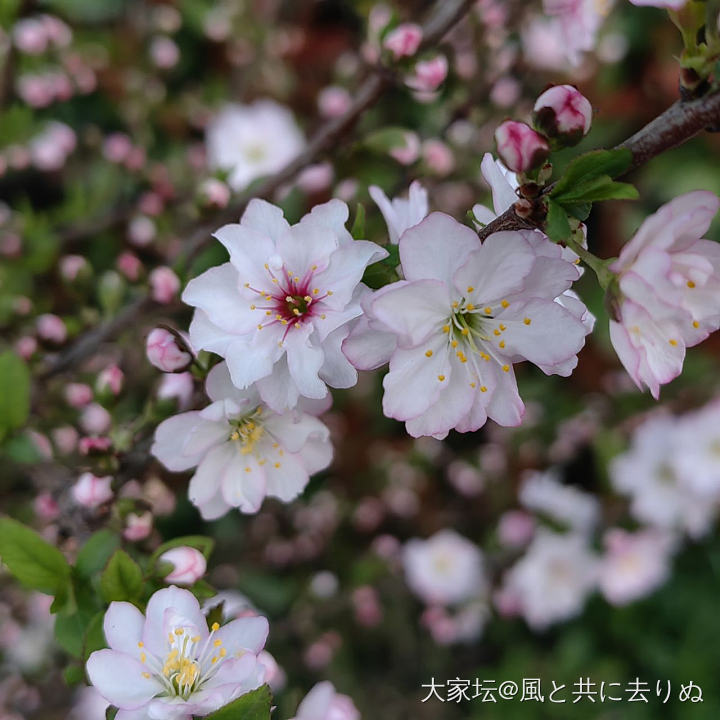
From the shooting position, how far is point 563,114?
2.18ft

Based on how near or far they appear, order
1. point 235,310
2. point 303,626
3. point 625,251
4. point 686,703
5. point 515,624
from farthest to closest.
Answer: point 515,624 → point 686,703 → point 303,626 → point 235,310 → point 625,251

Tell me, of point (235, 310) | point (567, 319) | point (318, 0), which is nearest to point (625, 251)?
point (567, 319)

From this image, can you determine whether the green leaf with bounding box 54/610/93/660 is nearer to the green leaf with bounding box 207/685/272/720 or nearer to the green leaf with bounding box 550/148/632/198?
the green leaf with bounding box 207/685/272/720

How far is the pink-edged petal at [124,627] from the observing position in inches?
29.2

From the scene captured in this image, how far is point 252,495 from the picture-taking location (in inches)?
34.0

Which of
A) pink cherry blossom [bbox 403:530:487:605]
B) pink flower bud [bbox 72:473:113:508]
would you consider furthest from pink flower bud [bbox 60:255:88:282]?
pink cherry blossom [bbox 403:530:487:605]

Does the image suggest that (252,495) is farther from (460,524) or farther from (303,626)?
(460,524)

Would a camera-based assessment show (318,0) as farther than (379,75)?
Yes

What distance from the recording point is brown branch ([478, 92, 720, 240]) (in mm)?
639

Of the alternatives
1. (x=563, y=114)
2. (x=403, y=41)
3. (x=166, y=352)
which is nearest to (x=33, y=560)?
(x=166, y=352)

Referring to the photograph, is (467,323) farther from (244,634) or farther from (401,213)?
(244,634)

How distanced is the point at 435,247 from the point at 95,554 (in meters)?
0.52

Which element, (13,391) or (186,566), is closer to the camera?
(186,566)

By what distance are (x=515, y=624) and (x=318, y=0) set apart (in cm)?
209
